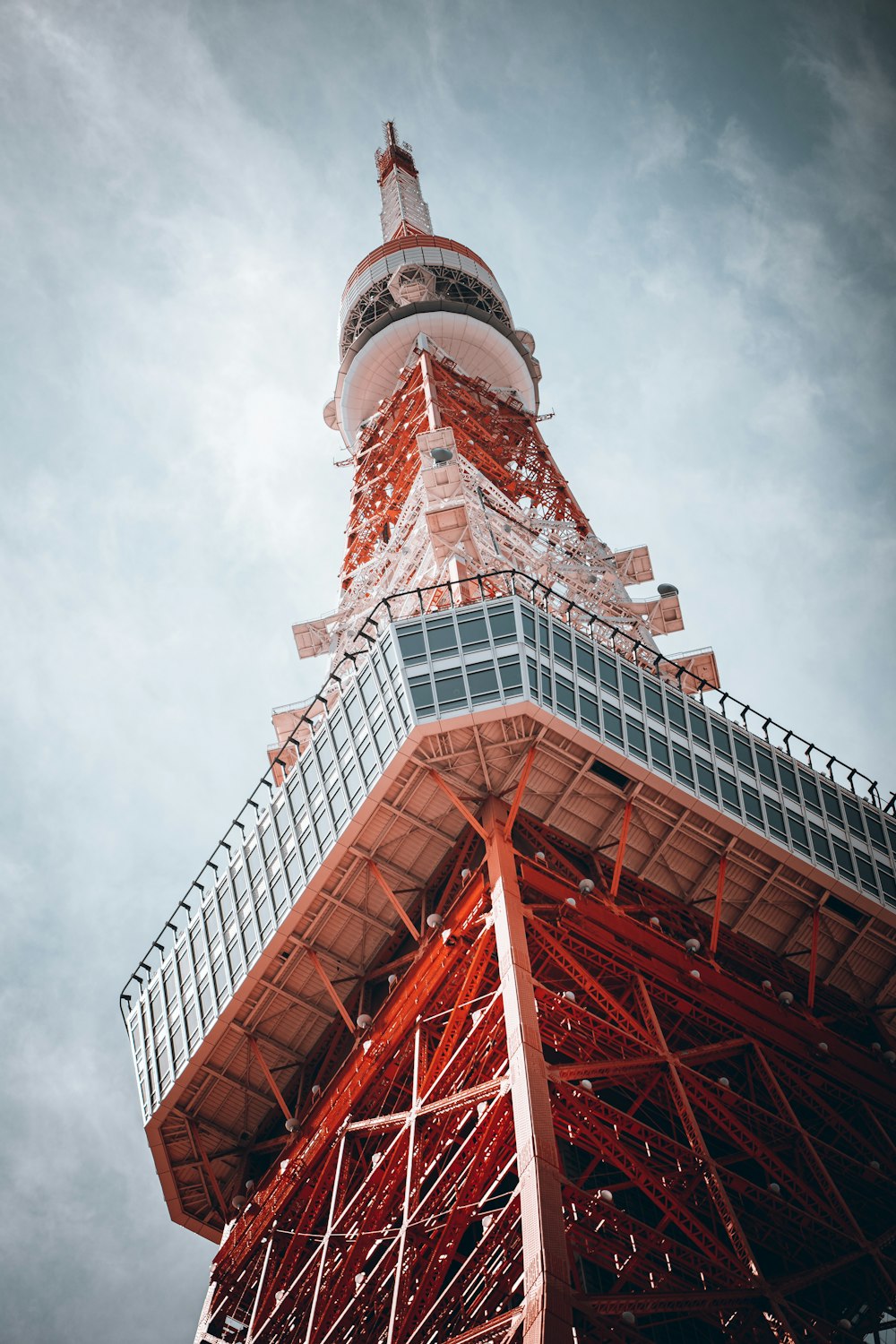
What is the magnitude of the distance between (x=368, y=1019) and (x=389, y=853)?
14.2 feet

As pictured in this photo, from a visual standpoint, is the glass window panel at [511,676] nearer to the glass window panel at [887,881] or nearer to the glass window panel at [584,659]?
the glass window panel at [584,659]

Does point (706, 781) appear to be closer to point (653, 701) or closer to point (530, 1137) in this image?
point (653, 701)

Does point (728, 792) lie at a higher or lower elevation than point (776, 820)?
lower

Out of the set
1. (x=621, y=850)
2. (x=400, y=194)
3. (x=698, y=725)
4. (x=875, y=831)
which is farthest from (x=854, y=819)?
(x=400, y=194)

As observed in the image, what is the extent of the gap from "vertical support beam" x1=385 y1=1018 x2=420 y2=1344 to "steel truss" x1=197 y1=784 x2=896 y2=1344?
0.21ft

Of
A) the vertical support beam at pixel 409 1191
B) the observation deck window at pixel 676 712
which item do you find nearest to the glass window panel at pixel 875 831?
the observation deck window at pixel 676 712

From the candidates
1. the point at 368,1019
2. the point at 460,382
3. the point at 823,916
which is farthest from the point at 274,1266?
the point at 460,382

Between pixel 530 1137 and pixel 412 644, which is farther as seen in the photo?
pixel 412 644

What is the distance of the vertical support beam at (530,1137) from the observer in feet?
73.1

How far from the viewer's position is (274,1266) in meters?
35.2

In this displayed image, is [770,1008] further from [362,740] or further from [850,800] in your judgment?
[362,740]

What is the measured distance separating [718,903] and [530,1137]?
44.5 feet

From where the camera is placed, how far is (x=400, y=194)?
92625 mm

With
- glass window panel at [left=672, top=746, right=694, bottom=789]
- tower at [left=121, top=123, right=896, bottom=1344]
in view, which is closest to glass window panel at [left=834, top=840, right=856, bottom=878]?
tower at [left=121, top=123, right=896, bottom=1344]
